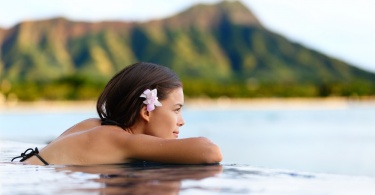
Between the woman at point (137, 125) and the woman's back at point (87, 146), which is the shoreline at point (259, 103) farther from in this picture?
the woman at point (137, 125)

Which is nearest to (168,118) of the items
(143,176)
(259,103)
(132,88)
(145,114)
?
(145,114)

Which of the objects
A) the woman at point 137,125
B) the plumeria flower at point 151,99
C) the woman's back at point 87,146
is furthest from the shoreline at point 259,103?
the plumeria flower at point 151,99

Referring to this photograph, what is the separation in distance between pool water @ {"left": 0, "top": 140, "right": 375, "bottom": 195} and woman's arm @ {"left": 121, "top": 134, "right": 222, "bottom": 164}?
67 mm

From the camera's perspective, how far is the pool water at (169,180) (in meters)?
3.28

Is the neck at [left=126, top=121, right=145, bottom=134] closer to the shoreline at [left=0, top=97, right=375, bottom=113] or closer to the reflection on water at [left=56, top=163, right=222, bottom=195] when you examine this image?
the reflection on water at [left=56, top=163, right=222, bottom=195]

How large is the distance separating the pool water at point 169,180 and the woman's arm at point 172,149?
67mm

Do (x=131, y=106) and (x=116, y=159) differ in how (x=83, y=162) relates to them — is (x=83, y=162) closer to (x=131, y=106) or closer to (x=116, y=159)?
(x=116, y=159)

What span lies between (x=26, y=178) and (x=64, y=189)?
1.87 feet

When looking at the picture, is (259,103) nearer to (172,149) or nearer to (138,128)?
(138,128)

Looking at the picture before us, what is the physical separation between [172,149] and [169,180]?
0.42 metres

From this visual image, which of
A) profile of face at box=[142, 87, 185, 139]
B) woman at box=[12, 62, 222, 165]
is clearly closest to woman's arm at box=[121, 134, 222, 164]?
woman at box=[12, 62, 222, 165]

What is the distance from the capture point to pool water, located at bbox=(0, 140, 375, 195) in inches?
129

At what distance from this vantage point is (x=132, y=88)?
4098 millimetres

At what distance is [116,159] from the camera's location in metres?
4.15
